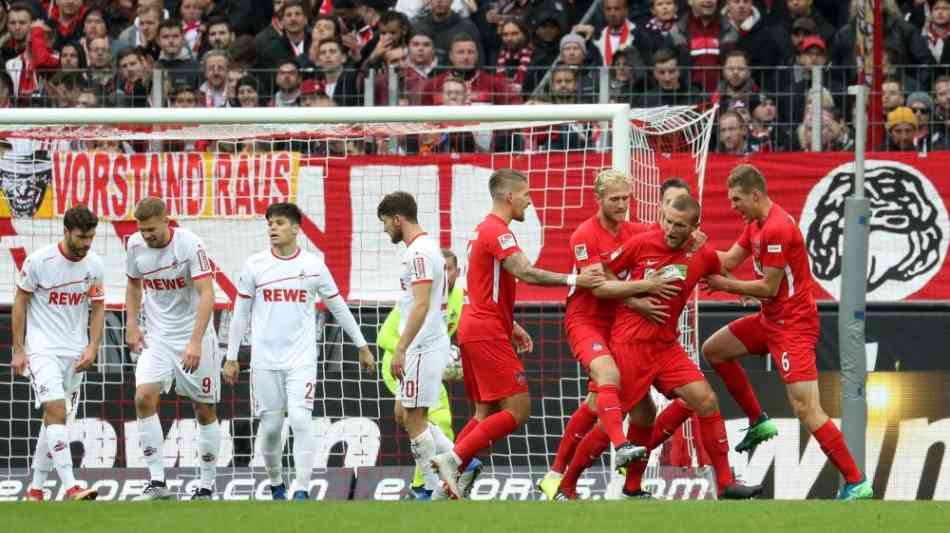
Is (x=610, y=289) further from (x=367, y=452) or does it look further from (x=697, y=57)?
(x=697, y=57)

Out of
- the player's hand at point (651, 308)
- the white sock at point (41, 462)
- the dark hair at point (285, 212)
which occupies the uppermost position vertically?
the dark hair at point (285, 212)

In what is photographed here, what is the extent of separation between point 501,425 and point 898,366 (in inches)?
170

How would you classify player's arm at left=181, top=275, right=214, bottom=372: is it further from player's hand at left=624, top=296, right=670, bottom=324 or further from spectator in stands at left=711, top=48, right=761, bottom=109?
spectator in stands at left=711, top=48, right=761, bottom=109

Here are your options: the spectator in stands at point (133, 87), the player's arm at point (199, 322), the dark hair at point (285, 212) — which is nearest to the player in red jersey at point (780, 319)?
the dark hair at point (285, 212)

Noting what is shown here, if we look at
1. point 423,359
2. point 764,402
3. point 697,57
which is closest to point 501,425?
point 423,359

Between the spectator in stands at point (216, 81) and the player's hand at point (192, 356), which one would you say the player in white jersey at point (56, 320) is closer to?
the player's hand at point (192, 356)

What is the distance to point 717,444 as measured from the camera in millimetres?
10133

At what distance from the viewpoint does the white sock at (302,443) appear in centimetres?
1085

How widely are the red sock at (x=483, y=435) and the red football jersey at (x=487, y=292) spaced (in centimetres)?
50

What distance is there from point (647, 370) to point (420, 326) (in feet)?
4.58

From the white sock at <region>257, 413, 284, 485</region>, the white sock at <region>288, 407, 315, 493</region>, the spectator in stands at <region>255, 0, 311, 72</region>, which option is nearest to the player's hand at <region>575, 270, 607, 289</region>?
the white sock at <region>288, 407, 315, 493</region>

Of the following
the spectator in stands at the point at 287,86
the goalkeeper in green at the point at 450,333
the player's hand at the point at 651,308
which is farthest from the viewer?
the spectator in stands at the point at 287,86

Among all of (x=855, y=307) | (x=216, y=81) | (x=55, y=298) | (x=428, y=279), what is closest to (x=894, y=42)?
(x=855, y=307)

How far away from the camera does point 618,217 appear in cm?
999
